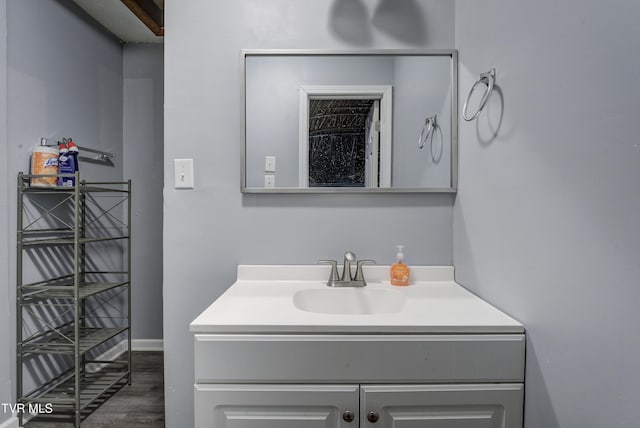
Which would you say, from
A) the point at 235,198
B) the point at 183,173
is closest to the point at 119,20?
the point at 183,173

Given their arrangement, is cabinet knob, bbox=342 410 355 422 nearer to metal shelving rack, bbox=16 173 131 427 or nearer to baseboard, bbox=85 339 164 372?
metal shelving rack, bbox=16 173 131 427

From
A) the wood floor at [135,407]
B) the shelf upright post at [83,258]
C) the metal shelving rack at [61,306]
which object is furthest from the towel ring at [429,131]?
the shelf upright post at [83,258]

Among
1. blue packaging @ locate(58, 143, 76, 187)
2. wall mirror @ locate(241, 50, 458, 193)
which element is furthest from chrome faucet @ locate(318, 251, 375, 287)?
blue packaging @ locate(58, 143, 76, 187)

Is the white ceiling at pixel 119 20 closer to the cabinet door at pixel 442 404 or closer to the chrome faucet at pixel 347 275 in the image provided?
the chrome faucet at pixel 347 275

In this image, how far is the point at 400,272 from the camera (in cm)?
137

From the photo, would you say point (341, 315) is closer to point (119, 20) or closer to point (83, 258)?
point (83, 258)

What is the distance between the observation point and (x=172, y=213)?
1.43 m

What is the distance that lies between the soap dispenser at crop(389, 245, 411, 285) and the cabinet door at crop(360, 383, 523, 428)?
1.63ft

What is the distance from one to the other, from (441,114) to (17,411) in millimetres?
2354

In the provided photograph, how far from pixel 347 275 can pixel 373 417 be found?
547mm

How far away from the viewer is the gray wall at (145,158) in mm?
2510

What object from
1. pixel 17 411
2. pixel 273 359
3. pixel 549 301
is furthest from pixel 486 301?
pixel 17 411

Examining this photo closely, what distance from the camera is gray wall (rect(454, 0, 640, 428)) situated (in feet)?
2.02

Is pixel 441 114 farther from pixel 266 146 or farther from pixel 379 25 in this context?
pixel 266 146
